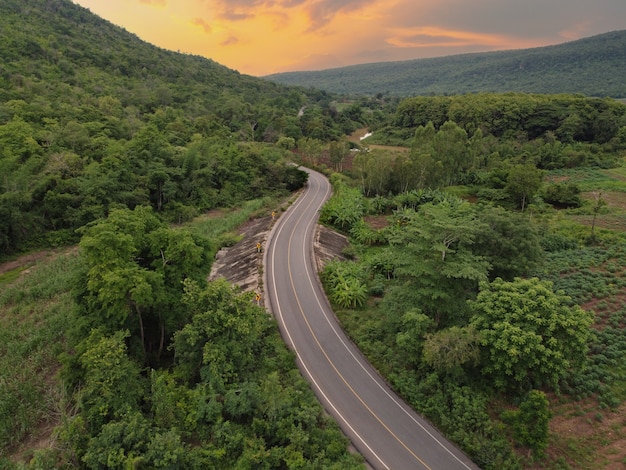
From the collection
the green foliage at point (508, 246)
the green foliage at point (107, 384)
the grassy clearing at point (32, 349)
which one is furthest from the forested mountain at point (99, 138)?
the green foliage at point (508, 246)

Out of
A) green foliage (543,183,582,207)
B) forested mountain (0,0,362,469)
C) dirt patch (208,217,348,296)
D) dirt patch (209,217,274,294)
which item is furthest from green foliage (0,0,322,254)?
green foliage (543,183,582,207)

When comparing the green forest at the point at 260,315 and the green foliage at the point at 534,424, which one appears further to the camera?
the green forest at the point at 260,315

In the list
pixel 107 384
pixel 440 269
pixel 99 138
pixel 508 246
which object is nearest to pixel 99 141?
pixel 99 138

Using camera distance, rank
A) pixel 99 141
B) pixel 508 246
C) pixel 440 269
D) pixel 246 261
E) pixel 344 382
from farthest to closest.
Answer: pixel 99 141 → pixel 246 261 → pixel 508 246 → pixel 440 269 → pixel 344 382

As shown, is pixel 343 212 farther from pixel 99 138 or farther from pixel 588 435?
pixel 99 138

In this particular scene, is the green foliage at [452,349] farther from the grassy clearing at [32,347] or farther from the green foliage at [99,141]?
the green foliage at [99,141]

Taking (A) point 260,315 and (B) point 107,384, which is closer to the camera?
(B) point 107,384
